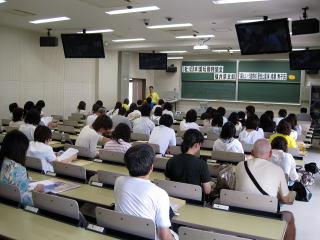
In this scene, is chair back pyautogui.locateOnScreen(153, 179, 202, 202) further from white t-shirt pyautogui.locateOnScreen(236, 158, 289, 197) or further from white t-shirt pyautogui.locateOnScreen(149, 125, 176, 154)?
white t-shirt pyautogui.locateOnScreen(149, 125, 176, 154)

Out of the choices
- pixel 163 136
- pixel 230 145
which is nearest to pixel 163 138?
pixel 163 136

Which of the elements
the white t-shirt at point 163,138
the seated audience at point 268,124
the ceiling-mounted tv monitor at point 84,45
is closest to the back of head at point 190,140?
the white t-shirt at point 163,138

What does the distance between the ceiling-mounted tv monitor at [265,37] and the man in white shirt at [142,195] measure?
4.41 m

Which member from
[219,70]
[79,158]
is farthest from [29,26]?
[219,70]

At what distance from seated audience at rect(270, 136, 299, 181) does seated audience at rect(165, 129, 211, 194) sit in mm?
1387

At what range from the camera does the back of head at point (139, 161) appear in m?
2.25

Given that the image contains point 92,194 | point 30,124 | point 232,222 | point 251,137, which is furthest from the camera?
point 251,137

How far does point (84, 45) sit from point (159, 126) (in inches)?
146

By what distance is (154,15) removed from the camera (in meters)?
7.56

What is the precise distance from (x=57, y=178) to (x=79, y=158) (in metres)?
1.10

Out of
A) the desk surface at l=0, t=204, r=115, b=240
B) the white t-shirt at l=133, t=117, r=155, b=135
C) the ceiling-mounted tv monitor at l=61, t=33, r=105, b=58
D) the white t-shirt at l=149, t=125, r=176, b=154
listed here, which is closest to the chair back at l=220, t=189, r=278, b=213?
the desk surface at l=0, t=204, r=115, b=240

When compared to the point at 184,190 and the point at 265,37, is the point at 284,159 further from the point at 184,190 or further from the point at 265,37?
the point at 265,37

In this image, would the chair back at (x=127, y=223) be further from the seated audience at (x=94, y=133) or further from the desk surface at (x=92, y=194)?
the seated audience at (x=94, y=133)

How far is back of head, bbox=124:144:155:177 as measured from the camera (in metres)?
2.25
